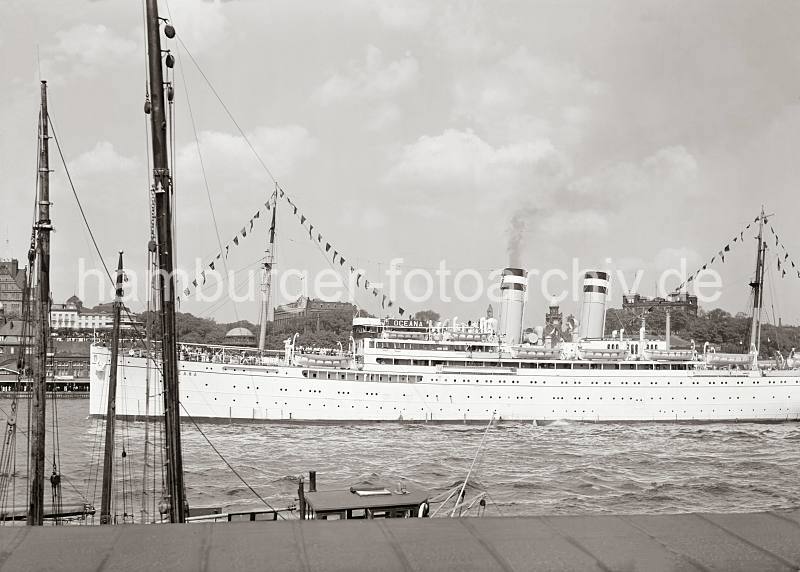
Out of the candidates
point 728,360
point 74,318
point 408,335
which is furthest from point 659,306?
point 74,318

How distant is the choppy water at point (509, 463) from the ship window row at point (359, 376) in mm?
2179

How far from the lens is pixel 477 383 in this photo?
36312 millimetres

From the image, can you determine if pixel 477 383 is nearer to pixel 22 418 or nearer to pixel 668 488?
pixel 668 488

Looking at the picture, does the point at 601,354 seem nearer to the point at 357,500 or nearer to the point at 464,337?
the point at 464,337

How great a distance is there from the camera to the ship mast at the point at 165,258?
9.41 m

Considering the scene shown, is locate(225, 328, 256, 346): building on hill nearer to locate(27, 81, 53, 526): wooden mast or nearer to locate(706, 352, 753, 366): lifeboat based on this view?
locate(706, 352, 753, 366): lifeboat

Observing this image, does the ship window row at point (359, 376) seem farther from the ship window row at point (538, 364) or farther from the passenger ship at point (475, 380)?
the ship window row at point (538, 364)

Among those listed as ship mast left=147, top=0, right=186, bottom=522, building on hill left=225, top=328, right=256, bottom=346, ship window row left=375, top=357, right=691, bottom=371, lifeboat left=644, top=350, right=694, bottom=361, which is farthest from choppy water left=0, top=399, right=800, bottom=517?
building on hill left=225, top=328, right=256, bottom=346

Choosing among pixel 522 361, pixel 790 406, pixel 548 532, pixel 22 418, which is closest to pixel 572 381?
pixel 522 361

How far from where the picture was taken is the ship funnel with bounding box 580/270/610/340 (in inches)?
1588

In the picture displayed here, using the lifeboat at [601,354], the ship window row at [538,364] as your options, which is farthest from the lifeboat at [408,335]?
the lifeboat at [601,354]

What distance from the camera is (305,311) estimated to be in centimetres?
9006

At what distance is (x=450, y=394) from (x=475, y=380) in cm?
133

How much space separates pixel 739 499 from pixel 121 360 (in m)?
24.0
